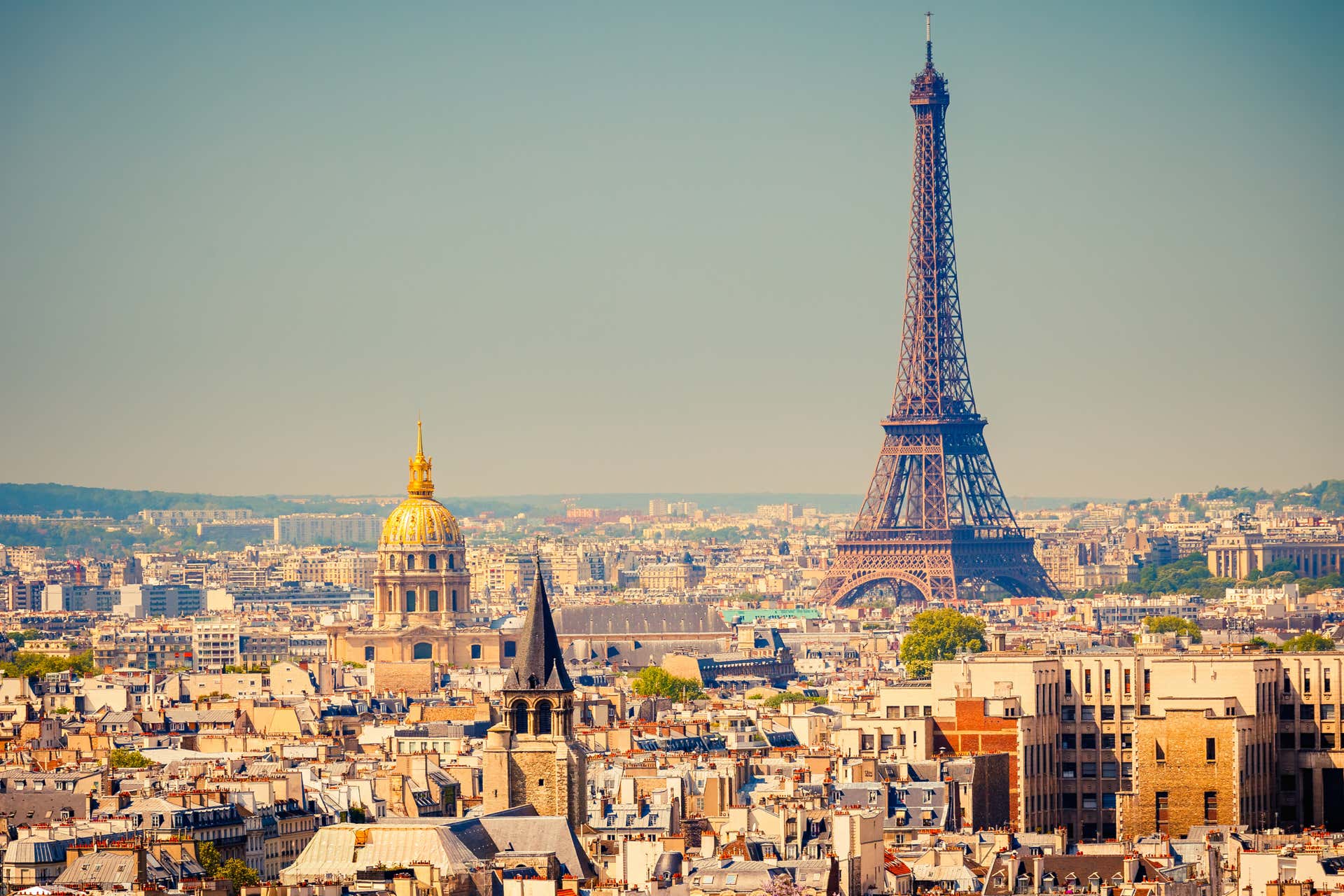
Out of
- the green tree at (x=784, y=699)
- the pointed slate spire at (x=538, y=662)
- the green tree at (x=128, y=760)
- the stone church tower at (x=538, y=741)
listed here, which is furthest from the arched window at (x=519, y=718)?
the green tree at (x=784, y=699)

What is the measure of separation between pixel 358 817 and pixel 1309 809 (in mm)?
19698

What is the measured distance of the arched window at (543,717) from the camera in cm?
8012

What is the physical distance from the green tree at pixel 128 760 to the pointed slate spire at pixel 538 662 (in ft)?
58.2

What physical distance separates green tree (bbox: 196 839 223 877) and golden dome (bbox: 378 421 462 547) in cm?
11345

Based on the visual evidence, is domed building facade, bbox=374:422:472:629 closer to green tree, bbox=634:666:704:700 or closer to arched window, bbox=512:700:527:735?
green tree, bbox=634:666:704:700

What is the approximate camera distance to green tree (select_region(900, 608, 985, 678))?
14438 centimetres

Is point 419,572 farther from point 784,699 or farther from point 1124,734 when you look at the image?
point 1124,734

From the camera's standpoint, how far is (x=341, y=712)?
128 metres

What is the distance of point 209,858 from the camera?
236 ft

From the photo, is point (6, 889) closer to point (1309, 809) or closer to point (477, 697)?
point (1309, 809)

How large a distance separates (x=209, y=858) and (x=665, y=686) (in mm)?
71550

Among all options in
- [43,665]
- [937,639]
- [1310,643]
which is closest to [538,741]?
[1310,643]

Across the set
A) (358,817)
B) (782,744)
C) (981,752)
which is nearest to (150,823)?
(358,817)

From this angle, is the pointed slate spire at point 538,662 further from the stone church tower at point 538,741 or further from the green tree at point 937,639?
the green tree at point 937,639
